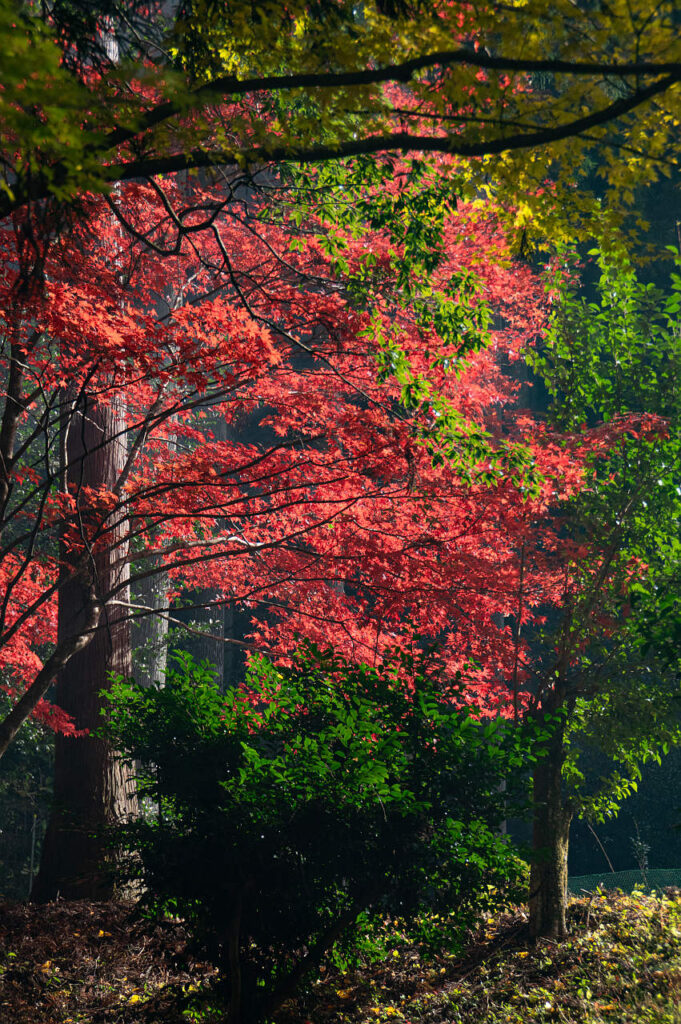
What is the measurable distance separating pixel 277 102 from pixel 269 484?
3259mm

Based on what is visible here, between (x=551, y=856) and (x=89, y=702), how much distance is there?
454 cm

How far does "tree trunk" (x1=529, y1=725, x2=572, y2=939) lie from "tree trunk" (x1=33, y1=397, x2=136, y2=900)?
378 cm

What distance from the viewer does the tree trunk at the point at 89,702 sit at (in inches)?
296

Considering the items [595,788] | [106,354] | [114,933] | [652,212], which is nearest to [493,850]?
[106,354]

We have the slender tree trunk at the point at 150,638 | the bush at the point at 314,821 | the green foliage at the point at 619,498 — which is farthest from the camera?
the slender tree trunk at the point at 150,638

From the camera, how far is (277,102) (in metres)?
4.95

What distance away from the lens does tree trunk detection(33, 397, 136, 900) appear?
296 inches

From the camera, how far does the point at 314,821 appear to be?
4246 millimetres

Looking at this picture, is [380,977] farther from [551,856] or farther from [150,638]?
[150,638]

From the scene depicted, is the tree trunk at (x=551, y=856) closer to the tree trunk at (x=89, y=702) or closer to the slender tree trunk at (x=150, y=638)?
the tree trunk at (x=89, y=702)

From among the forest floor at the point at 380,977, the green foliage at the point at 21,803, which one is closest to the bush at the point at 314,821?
the forest floor at the point at 380,977

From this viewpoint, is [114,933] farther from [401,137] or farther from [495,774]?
[401,137]

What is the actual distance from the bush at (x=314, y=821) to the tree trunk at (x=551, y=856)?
281 centimetres

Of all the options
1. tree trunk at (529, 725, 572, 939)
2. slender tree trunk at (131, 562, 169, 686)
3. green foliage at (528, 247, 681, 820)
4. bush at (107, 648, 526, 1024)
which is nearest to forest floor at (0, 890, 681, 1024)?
tree trunk at (529, 725, 572, 939)
